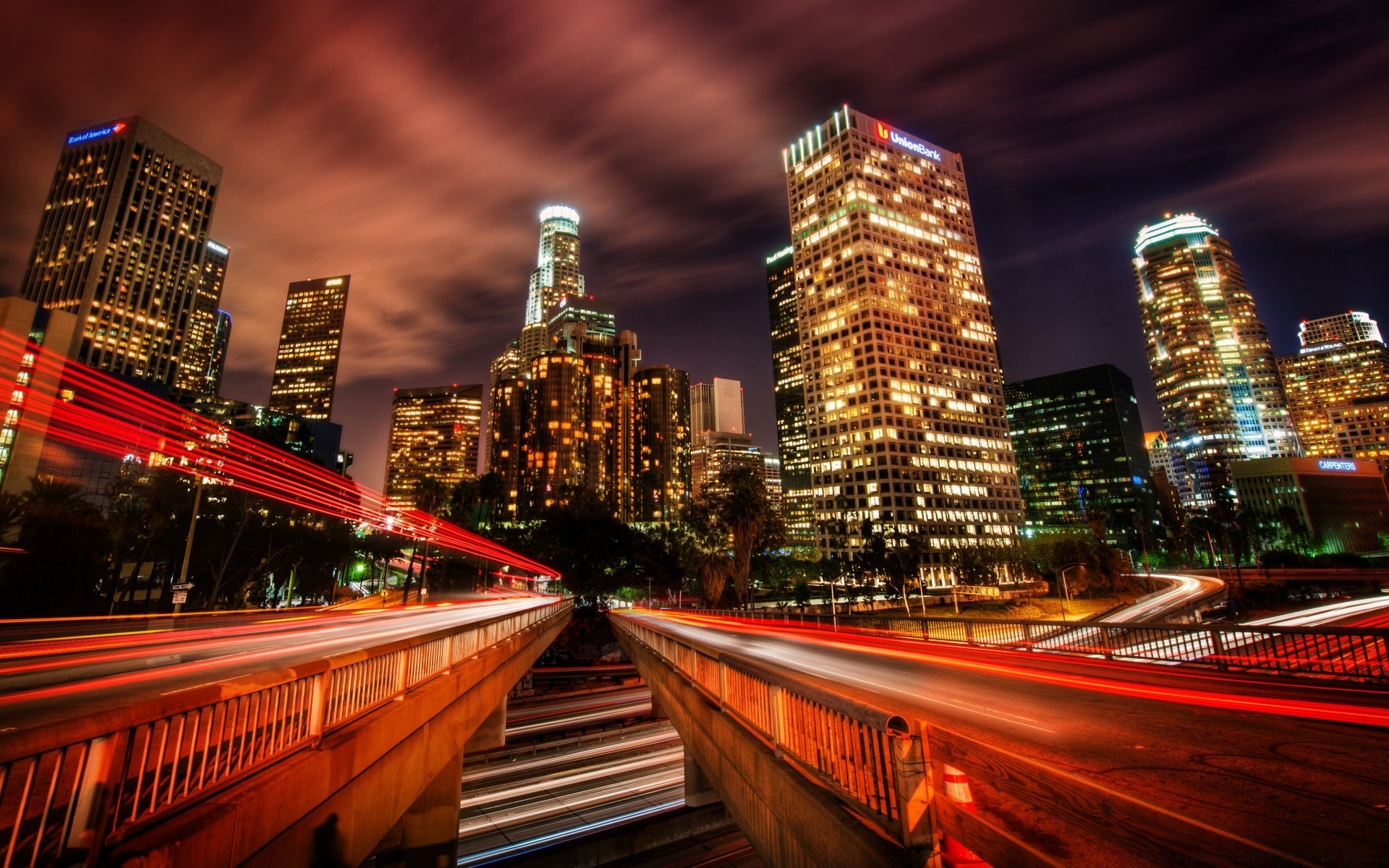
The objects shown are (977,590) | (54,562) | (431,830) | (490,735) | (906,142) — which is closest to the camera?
(431,830)

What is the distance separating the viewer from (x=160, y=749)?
4719 mm

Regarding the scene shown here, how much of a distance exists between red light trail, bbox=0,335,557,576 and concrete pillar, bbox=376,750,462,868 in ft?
146

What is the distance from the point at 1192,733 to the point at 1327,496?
215 meters

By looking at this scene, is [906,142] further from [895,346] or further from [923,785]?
[923,785]

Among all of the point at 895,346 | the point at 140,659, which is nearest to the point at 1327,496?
the point at 895,346

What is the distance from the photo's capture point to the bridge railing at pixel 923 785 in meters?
4.09

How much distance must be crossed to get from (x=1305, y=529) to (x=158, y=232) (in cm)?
29436

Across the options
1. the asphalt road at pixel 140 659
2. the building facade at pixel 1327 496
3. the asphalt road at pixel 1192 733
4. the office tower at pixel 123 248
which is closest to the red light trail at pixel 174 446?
the asphalt road at pixel 140 659

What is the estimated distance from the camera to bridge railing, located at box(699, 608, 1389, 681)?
1376 cm

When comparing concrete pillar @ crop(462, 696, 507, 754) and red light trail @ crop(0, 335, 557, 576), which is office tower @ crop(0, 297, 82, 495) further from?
concrete pillar @ crop(462, 696, 507, 754)

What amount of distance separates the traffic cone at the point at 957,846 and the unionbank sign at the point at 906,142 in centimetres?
19084

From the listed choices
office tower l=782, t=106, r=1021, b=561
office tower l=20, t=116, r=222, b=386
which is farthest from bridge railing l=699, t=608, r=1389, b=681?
office tower l=20, t=116, r=222, b=386

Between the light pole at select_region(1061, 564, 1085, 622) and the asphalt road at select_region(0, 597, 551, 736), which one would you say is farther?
the light pole at select_region(1061, 564, 1085, 622)

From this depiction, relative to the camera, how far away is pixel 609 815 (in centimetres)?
2152
